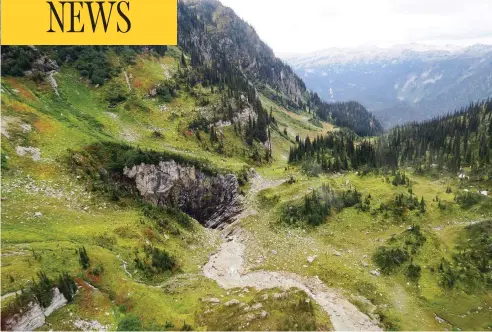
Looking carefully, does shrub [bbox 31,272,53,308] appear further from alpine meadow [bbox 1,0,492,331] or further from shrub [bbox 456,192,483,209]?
shrub [bbox 456,192,483,209]

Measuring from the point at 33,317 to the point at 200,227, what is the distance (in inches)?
1171

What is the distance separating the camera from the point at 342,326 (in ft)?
94.2

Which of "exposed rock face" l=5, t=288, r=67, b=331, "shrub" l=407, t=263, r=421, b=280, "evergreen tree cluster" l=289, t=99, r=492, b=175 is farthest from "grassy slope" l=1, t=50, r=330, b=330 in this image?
"evergreen tree cluster" l=289, t=99, r=492, b=175

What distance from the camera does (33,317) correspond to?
71.0 ft

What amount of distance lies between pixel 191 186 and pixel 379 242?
31.9 meters

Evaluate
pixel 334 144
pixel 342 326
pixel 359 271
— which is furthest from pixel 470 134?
pixel 342 326

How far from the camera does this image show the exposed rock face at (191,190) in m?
52.3

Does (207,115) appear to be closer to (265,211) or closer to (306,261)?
(265,211)

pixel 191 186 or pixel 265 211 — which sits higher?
pixel 191 186

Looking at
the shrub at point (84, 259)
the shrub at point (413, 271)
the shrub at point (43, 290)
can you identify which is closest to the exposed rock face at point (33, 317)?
the shrub at point (43, 290)

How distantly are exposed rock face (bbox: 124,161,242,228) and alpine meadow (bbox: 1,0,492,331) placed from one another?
0.25 meters

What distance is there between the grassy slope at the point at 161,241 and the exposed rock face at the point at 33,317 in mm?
594

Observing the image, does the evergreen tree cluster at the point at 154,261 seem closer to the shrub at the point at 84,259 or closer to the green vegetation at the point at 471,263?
the shrub at the point at 84,259

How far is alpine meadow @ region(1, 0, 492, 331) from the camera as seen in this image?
2670 cm
